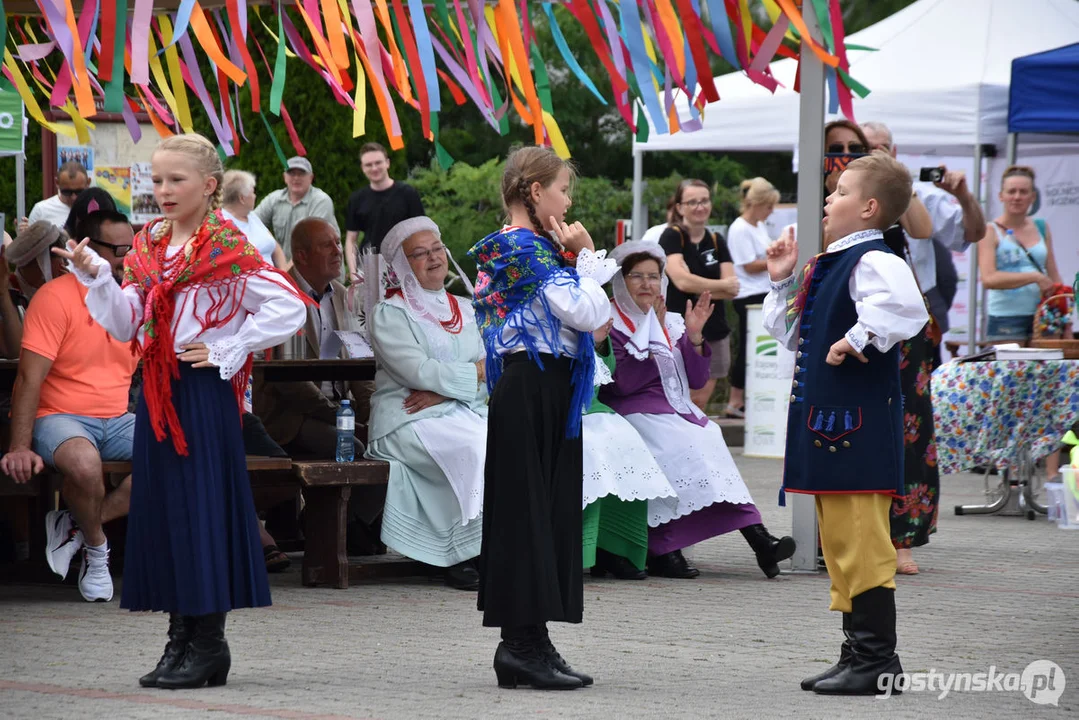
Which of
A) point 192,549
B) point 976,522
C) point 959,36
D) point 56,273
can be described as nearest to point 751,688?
point 192,549

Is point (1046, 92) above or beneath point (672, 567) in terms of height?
above

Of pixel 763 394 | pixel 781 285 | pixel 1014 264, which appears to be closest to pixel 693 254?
pixel 763 394

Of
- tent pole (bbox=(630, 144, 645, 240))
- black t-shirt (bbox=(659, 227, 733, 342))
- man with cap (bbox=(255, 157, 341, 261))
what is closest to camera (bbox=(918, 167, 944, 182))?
black t-shirt (bbox=(659, 227, 733, 342))

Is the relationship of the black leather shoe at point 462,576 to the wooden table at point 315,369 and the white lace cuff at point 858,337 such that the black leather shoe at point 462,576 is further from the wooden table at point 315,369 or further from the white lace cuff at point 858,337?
the white lace cuff at point 858,337

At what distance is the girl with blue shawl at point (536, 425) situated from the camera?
4.99 m

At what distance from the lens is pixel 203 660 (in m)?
4.97

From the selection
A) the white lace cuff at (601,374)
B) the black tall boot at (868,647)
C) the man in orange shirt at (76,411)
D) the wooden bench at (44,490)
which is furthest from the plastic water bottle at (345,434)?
the black tall boot at (868,647)

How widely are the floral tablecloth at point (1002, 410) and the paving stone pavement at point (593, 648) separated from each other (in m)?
1.36

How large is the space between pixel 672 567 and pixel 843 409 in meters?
2.77

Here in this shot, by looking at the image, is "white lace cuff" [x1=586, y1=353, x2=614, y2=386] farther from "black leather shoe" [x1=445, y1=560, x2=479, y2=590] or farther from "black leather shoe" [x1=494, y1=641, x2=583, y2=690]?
"black leather shoe" [x1=494, y1=641, x2=583, y2=690]

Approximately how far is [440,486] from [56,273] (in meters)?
2.02

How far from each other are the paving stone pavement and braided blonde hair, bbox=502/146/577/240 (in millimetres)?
1451

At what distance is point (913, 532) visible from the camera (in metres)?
7.18

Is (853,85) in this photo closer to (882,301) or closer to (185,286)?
(882,301)
